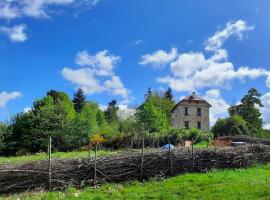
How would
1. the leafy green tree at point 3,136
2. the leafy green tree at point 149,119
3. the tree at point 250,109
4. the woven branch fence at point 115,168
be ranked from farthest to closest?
1. the tree at point 250,109
2. the leafy green tree at point 149,119
3. the leafy green tree at point 3,136
4. the woven branch fence at point 115,168

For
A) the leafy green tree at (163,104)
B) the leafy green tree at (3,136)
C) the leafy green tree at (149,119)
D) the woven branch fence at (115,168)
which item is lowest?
the woven branch fence at (115,168)

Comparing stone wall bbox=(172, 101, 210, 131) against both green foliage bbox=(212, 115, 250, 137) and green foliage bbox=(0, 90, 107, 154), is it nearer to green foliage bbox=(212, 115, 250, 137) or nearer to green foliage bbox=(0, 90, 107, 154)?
green foliage bbox=(212, 115, 250, 137)

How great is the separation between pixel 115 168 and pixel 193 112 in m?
56.2

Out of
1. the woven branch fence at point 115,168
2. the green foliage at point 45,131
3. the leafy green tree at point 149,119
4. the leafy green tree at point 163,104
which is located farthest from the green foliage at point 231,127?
the woven branch fence at point 115,168

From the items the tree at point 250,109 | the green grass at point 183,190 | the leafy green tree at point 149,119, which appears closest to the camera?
the green grass at point 183,190

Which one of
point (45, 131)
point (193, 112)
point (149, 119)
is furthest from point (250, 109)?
point (45, 131)

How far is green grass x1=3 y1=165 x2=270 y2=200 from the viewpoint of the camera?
1448 centimetres

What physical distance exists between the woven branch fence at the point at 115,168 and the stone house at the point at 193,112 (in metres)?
51.3

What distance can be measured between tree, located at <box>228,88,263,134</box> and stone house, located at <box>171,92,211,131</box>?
5010mm

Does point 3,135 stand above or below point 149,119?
below

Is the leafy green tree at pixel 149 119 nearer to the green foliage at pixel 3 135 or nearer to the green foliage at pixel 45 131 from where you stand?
the green foliage at pixel 45 131

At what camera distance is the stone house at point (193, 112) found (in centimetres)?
7269

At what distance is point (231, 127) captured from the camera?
5606 centimetres

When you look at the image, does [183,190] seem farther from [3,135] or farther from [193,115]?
[193,115]
